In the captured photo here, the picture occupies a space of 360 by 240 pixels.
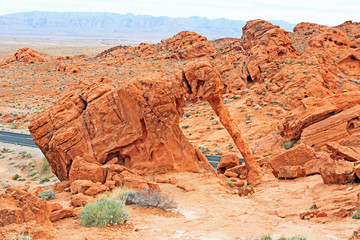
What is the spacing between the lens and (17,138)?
36.6 m

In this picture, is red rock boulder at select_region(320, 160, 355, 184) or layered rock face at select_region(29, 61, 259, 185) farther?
layered rock face at select_region(29, 61, 259, 185)

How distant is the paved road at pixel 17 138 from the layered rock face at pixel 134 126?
19028 mm

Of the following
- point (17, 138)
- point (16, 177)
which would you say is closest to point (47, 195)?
point (16, 177)

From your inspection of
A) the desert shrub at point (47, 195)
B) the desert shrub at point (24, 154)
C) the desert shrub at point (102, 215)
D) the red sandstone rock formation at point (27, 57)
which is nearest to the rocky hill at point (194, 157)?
the desert shrub at point (47, 195)

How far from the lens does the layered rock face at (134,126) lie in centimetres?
1612

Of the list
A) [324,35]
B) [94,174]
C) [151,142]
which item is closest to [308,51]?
[324,35]

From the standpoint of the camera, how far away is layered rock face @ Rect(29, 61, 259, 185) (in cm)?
1612

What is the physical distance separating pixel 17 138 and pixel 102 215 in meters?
31.2

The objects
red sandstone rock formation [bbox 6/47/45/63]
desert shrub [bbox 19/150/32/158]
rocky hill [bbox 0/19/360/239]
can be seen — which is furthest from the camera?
red sandstone rock formation [bbox 6/47/45/63]

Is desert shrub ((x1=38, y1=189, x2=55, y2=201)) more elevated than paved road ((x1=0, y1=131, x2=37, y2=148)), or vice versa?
desert shrub ((x1=38, y1=189, x2=55, y2=201))

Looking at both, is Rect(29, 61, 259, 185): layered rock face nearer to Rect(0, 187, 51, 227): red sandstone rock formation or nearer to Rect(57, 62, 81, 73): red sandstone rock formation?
Rect(0, 187, 51, 227): red sandstone rock formation

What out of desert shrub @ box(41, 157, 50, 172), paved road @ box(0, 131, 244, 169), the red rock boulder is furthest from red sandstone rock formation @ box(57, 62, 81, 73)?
the red rock boulder

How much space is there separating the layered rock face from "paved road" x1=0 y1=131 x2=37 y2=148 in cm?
1903

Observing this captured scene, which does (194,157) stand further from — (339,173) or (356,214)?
(356,214)
